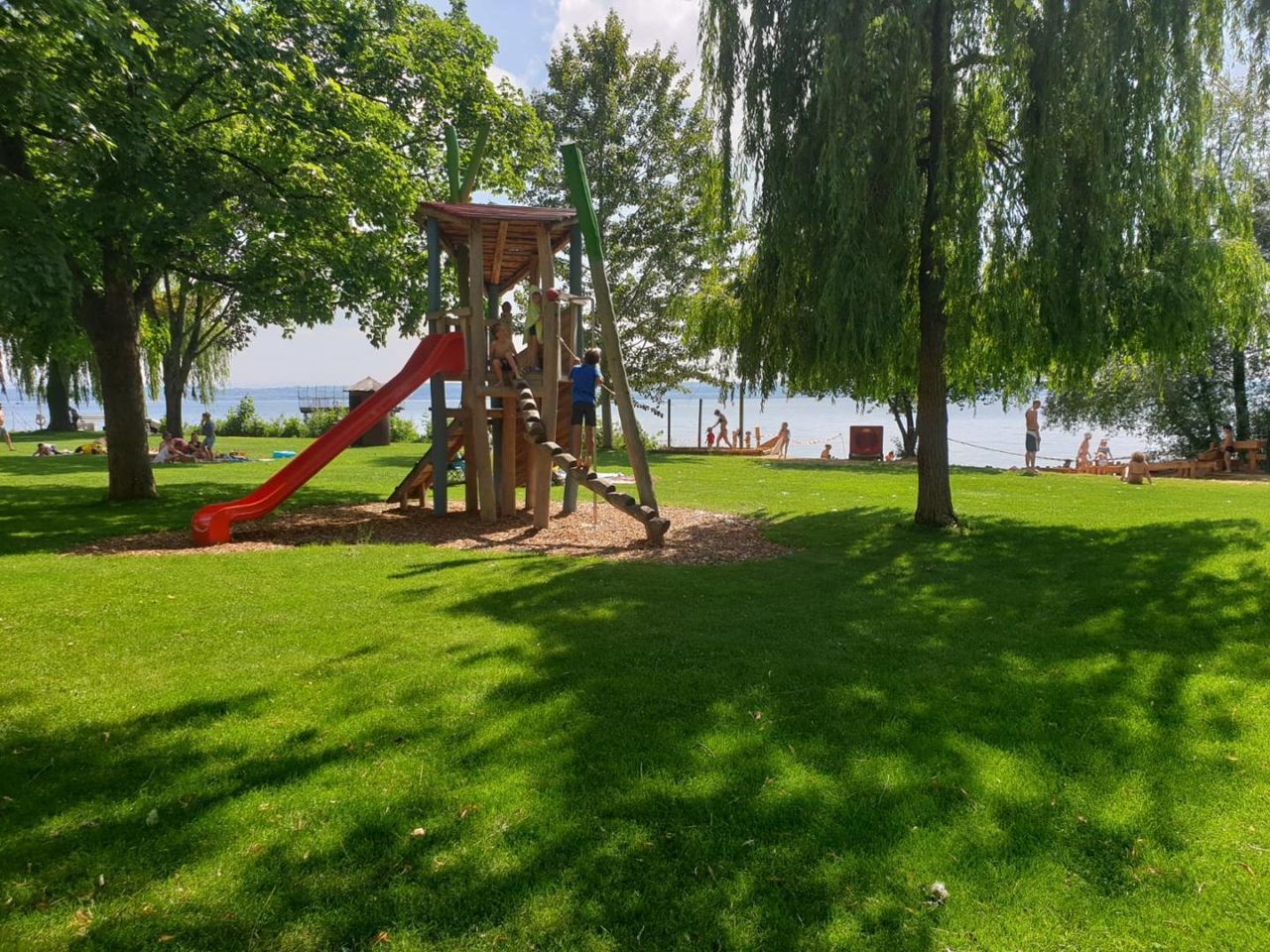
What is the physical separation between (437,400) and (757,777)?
871 cm

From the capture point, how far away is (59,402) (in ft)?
115

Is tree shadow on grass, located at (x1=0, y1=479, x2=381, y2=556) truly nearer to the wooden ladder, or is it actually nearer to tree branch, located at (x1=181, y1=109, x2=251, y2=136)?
the wooden ladder

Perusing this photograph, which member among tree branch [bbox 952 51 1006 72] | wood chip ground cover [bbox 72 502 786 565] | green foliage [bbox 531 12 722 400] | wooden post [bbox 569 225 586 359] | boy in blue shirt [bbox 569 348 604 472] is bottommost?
wood chip ground cover [bbox 72 502 786 565]

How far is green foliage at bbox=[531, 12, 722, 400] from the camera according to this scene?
2848 centimetres

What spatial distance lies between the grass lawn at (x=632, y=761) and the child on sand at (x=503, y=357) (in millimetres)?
4226

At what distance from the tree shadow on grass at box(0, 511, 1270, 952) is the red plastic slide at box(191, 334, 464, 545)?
420 cm

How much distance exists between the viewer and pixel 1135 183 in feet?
27.4

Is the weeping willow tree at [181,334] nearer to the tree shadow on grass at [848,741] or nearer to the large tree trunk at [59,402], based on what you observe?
the large tree trunk at [59,402]

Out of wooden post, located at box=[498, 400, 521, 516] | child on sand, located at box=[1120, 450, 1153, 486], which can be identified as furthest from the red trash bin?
wooden post, located at box=[498, 400, 521, 516]

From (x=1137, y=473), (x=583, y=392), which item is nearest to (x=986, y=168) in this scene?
(x=583, y=392)

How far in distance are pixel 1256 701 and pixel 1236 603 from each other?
2.39 m

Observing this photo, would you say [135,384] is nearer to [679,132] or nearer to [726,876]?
[726,876]

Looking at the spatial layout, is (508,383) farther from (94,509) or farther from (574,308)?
(94,509)

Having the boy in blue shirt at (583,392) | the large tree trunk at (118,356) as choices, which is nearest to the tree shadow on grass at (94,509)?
the large tree trunk at (118,356)
